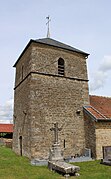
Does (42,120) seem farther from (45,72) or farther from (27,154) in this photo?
(45,72)

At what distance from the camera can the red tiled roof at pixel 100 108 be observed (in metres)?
14.6

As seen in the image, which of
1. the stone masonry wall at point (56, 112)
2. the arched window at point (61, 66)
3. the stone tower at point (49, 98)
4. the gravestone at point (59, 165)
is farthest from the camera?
the arched window at point (61, 66)

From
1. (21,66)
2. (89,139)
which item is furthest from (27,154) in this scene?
(21,66)

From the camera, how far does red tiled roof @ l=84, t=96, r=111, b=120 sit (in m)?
14.6

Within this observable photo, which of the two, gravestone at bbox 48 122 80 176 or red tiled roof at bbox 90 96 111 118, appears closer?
gravestone at bbox 48 122 80 176

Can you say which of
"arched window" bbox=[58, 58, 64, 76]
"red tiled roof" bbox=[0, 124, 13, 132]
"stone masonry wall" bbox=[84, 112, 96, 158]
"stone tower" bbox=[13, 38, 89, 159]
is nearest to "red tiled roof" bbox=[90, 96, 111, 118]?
"stone tower" bbox=[13, 38, 89, 159]

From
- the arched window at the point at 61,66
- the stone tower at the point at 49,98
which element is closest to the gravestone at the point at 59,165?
the stone tower at the point at 49,98

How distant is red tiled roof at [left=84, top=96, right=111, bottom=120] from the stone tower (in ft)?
2.74

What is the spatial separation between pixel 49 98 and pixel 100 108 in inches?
178

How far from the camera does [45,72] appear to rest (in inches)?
590

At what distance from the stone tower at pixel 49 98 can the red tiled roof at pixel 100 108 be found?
0.83 metres

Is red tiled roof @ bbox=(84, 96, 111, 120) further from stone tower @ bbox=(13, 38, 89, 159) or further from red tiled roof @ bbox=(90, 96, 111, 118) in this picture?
stone tower @ bbox=(13, 38, 89, 159)

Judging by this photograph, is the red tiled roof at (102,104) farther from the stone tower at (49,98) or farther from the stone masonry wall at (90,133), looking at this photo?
the stone masonry wall at (90,133)

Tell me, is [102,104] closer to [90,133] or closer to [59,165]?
[90,133]
